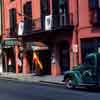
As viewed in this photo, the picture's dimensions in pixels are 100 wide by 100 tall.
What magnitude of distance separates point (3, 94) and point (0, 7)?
2743cm

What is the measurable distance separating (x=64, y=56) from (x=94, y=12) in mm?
6357

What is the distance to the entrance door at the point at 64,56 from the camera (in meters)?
38.0

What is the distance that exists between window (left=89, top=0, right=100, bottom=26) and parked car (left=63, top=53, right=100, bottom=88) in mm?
6901

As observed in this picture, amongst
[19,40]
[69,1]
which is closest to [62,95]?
[69,1]

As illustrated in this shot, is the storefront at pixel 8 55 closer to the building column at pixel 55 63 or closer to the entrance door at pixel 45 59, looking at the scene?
the entrance door at pixel 45 59

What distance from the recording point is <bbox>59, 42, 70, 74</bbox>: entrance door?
125ft

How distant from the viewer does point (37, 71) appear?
4122cm

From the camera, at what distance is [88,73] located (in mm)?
25172

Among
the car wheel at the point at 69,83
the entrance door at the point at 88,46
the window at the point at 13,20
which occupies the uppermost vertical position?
the window at the point at 13,20

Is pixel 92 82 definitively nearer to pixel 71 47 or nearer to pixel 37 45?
pixel 71 47

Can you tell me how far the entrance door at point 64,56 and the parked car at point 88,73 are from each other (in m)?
11.2

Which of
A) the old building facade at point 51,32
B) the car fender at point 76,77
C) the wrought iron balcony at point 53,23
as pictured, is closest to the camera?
the car fender at point 76,77

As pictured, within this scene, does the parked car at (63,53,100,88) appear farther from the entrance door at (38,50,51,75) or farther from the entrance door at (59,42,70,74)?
the entrance door at (38,50,51,75)

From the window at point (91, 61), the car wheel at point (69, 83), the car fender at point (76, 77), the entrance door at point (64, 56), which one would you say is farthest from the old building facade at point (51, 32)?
the window at point (91, 61)
